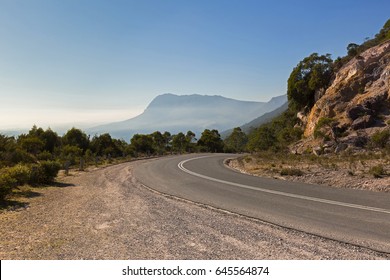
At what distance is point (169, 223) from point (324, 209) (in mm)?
4572

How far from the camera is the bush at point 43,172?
606 inches

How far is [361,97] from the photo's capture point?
3591 cm

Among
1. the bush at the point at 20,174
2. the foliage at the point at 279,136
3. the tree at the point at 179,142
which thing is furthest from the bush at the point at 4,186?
the tree at the point at 179,142

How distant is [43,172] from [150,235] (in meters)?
12.0

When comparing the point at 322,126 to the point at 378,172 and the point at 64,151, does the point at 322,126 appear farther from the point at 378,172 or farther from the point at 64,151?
the point at 64,151

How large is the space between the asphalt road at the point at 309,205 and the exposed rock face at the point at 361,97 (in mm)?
21769

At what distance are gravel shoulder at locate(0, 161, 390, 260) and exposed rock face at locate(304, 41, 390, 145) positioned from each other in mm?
26896

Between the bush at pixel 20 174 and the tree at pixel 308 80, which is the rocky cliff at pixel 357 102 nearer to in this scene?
the tree at pixel 308 80

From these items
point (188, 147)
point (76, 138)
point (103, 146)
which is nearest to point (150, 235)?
point (76, 138)

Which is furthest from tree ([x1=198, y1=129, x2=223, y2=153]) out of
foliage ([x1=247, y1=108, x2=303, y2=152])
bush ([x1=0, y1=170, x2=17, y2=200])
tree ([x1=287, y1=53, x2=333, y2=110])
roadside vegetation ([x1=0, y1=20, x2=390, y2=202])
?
bush ([x1=0, y1=170, x2=17, y2=200])
